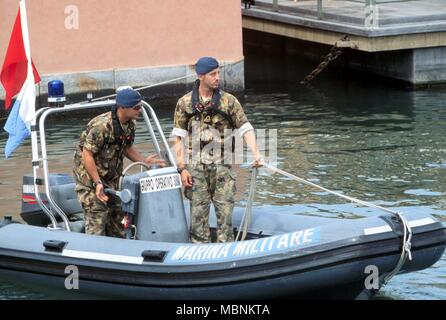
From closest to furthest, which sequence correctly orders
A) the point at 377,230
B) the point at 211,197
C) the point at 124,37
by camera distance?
1. the point at 377,230
2. the point at 211,197
3. the point at 124,37

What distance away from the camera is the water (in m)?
11.2

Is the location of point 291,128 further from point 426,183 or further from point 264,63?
point 264,63

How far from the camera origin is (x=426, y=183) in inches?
479

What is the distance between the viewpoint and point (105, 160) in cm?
864

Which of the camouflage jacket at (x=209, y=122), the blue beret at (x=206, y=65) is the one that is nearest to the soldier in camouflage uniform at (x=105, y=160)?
the camouflage jacket at (x=209, y=122)

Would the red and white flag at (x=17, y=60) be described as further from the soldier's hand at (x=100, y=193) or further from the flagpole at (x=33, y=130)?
the soldier's hand at (x=100, y=193)

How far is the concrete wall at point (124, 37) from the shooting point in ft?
54.3

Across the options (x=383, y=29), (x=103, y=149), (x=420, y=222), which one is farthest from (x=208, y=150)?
(x=383, y=29)

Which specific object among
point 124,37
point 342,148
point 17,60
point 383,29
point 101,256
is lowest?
point 342,148

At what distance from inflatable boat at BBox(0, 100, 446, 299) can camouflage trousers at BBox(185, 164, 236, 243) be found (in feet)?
0.36

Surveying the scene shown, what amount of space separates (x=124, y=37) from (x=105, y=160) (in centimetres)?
871

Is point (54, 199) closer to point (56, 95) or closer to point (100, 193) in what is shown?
point (56, 95)

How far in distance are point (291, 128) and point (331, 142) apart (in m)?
1.14
